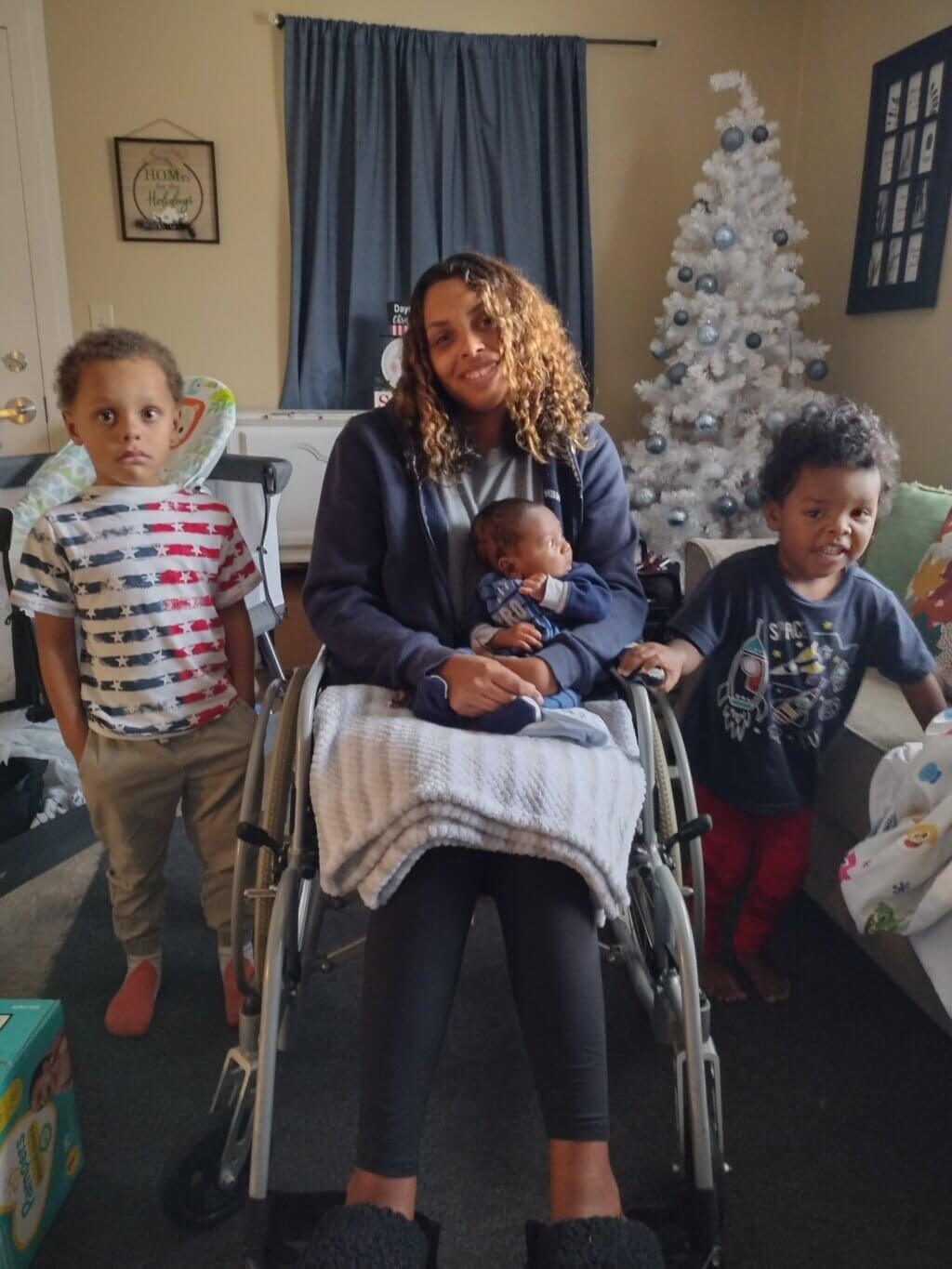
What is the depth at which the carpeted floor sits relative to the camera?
1117mm

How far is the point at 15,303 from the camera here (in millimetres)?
3328

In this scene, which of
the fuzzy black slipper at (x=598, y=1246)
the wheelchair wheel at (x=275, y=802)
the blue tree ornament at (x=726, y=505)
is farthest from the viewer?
the blue tree ornament at (x=726, y=505)

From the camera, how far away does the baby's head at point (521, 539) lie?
1.22 m

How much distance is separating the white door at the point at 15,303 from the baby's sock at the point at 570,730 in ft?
9.12

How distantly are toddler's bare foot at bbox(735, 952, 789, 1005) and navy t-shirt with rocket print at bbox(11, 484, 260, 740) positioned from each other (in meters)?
0.99

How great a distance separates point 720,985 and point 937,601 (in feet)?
2.60

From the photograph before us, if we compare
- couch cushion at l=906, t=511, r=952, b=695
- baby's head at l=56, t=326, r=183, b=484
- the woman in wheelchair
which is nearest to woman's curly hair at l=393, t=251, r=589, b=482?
the woman in wheelchair

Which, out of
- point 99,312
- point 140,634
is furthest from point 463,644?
point 99,312

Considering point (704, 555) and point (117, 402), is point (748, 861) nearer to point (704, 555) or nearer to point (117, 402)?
point (704, 555)

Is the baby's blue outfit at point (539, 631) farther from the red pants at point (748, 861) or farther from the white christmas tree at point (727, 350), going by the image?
the white christmas tree at point (727, 350)

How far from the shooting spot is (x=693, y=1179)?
0.94m

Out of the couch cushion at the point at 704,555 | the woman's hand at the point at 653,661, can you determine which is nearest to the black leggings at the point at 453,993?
the woman's hand at the point at 653,661

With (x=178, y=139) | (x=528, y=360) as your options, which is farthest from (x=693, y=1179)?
(x=178, y=139)

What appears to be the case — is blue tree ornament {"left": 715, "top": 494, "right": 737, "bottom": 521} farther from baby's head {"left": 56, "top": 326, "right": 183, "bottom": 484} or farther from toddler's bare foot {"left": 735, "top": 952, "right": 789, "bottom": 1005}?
baby's head {"left": 56, "top": 326, "right": 183, "bottom": 484}
